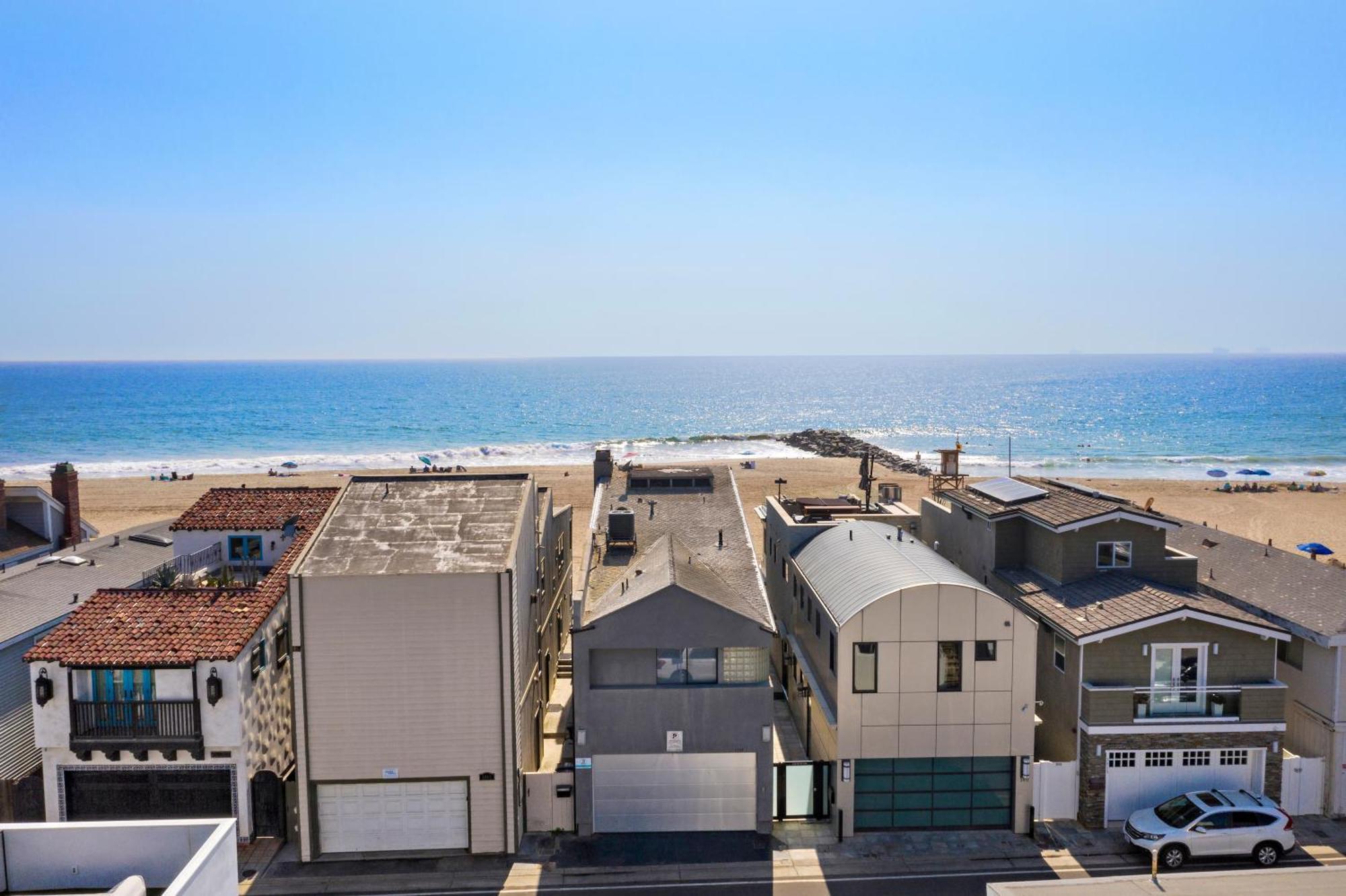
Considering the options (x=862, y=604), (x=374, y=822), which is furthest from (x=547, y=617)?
(x=862, y=604)

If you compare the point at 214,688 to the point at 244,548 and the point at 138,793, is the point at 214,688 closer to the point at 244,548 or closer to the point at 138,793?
the point at 138,793

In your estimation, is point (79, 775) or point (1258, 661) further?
point (1258, 661)

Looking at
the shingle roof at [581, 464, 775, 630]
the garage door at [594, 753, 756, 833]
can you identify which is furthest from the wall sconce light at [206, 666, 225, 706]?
the garage door at [594, 753, 756, 833]

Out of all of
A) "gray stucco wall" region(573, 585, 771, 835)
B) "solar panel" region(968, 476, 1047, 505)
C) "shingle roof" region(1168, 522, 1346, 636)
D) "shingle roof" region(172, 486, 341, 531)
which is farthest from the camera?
"solar panel" region(968, 476, 1047, 505)

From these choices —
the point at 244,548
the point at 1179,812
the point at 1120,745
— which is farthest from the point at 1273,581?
the point at 244,548

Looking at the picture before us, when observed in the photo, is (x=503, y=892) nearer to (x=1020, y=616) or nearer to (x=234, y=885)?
(x=234, y=885)

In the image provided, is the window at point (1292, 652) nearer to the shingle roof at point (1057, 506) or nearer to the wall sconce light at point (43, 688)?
the shingle roof at point (1057, 506)

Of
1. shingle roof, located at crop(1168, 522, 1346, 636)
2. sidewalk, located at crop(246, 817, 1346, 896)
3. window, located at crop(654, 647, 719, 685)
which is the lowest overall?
sidewalk, located at crop(246, 817, 1346, 896)

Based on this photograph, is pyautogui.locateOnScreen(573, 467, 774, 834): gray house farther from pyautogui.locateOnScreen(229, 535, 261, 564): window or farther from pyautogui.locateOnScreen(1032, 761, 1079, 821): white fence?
pyautogui.locateOnScreen(229, 535, 261, 564): window
